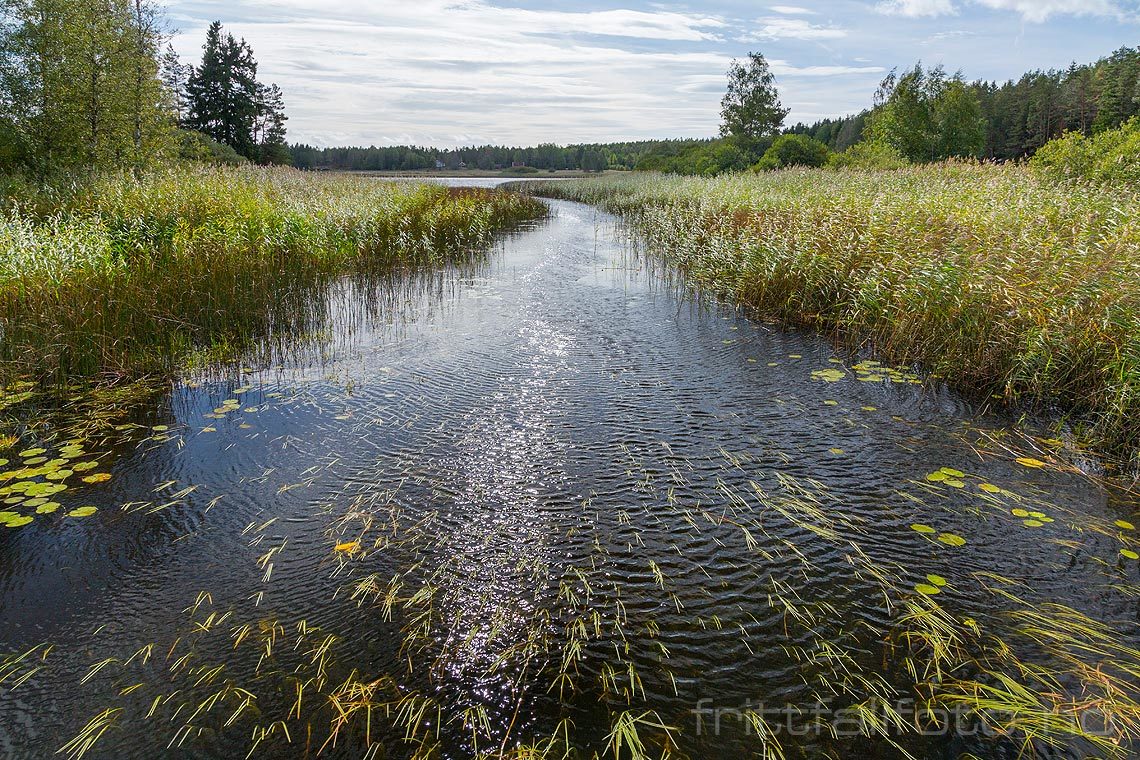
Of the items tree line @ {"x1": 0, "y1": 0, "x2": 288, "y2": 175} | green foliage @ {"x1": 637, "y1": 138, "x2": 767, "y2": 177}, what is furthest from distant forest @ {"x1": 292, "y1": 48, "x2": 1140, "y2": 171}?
tree line @ {"x1": 0, "y1": 0, "x2": 288, "y2": 175}

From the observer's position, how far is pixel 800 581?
3361 millimetres

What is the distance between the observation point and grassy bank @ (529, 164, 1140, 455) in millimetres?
5285

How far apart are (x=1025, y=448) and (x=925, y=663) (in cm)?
316

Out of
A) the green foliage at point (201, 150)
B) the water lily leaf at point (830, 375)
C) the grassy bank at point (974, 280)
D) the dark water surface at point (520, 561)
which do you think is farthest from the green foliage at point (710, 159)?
the dark water surface at point (520, 561)

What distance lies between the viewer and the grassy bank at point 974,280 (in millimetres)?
5285

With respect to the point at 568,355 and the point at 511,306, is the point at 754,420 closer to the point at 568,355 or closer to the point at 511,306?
the point at 568,355

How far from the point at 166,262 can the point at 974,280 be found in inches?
412

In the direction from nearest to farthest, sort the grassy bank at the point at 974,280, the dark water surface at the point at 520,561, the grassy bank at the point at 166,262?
the dark water surface at the point at 520,561 → the grassy bank at the point at 974,280 → the grassy bank at the point at 166,262

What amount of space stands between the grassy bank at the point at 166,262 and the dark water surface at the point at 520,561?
1.22 m

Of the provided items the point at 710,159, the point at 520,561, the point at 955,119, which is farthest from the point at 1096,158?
the point at 955,119

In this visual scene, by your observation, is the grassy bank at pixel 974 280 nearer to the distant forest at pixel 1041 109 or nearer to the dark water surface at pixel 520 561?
the dark water surface at pixel 520 561

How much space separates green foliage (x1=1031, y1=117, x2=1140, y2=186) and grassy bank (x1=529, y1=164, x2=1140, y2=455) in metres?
1.00

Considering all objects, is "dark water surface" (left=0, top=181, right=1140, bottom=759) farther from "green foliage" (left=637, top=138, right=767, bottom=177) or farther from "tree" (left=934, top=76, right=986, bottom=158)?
"tree" (left=934, top=76, right=986, bottom=158)

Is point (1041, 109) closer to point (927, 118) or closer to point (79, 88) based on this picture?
point (927, 118)
